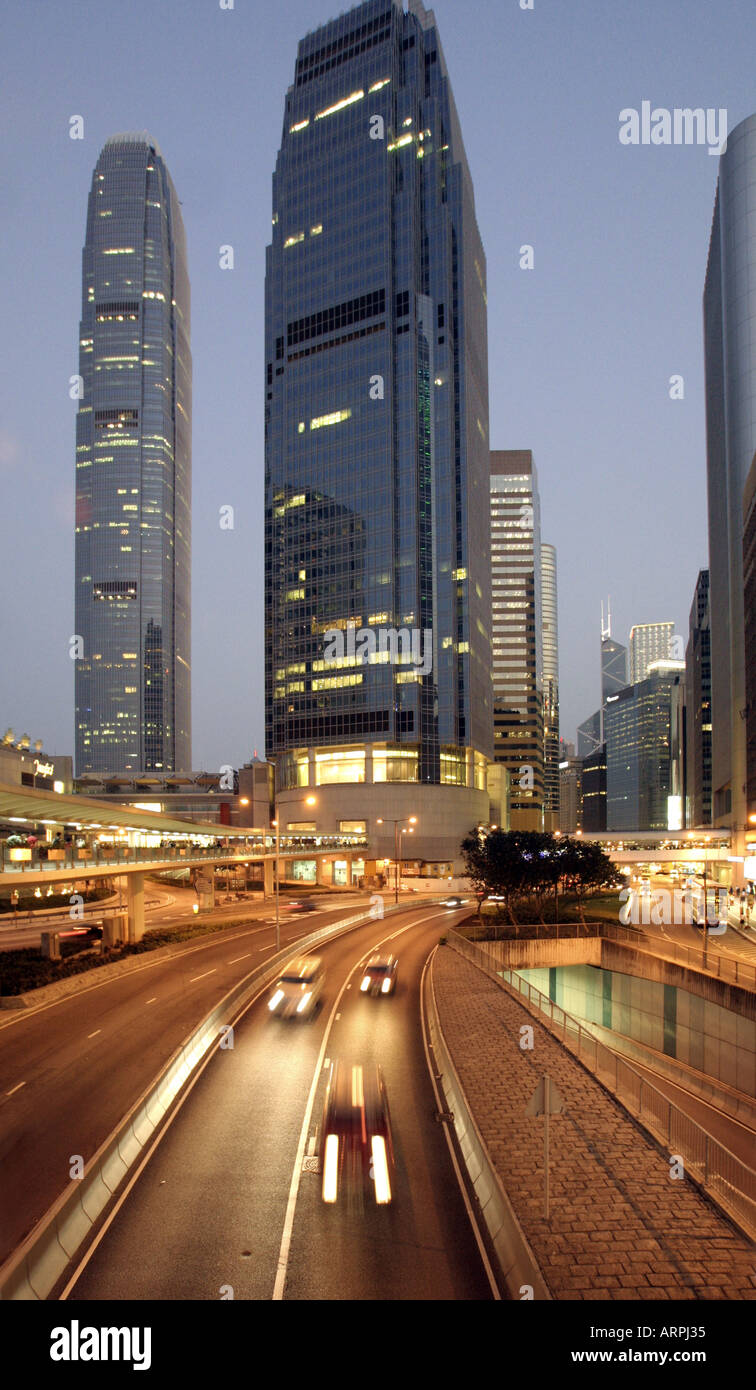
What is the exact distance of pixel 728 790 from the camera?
120 meters

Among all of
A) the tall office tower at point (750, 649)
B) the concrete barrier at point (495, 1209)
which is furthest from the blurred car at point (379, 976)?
the tall office tower at point (750, 649)

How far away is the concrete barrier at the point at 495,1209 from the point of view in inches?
461

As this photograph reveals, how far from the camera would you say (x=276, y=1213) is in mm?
14766

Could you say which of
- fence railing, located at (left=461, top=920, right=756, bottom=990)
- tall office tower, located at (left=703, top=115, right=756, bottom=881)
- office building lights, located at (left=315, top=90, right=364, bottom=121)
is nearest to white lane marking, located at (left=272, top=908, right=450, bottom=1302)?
fence railing, located at (left=461, top=920, right=756, bottom=990)

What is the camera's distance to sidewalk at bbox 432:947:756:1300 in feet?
40.1

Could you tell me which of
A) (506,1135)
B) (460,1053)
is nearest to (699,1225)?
(506,1135)

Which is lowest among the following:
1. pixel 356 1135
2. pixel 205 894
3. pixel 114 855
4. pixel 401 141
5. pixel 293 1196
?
pixel 205 894

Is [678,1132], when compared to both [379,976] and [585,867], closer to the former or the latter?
[379,976]

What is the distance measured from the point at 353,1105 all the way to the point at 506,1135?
408 centimetres

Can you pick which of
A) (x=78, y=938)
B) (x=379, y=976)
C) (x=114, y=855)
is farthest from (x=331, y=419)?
(x=379, y=976)

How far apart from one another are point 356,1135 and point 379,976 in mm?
20296

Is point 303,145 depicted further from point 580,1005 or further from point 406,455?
point 580,1005

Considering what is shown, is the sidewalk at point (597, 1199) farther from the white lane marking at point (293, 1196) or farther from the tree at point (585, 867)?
the tree at point (585, 867)

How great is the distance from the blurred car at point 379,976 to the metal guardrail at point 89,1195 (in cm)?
1072
